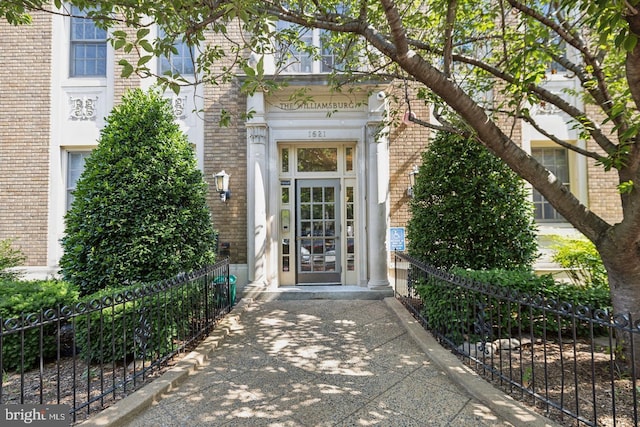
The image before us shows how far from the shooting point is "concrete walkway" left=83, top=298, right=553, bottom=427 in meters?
2.98

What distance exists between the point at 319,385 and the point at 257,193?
15.6 feet

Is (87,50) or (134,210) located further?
(87,50)

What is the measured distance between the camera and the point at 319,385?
358 cm

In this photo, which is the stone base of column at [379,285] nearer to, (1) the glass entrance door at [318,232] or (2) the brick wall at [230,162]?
(1) the glass entrance door at [318,232]

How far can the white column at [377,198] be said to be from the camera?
7453mm

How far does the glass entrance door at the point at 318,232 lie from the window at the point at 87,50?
225 inches

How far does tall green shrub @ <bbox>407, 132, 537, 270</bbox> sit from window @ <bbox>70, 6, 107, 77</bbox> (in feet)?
27.0

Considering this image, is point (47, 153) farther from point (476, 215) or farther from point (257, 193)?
point (476, 215)

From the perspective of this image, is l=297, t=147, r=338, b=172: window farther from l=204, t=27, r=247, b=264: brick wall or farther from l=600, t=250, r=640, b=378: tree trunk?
l=600, t=250, r=640, b=378: tree trunk

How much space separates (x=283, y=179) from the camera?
26.5 ft

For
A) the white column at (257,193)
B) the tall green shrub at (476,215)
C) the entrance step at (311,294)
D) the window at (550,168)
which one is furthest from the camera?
the window at (550,168)

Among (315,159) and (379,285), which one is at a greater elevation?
(315,159)

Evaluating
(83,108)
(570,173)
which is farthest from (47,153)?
(570,173)

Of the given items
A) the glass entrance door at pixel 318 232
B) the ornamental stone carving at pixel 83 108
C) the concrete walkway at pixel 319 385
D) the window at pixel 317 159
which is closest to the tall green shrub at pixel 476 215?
the concrete walkway at pixel 319 385
